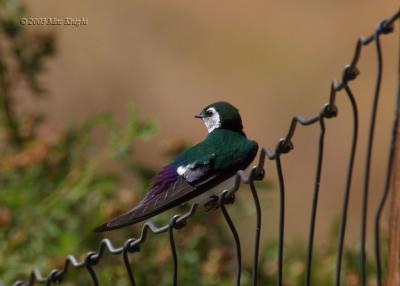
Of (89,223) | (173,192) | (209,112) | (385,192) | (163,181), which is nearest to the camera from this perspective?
(385,192)

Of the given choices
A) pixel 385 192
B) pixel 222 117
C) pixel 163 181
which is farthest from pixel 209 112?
pixel 385 192

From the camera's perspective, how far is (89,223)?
390cm

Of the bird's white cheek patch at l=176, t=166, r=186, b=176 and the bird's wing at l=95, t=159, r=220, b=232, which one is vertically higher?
the bird's white cheek patch at l=176, t=166, r=186, b=176

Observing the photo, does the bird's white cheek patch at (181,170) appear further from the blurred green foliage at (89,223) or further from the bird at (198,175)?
the blurred green foliage at (89,223)

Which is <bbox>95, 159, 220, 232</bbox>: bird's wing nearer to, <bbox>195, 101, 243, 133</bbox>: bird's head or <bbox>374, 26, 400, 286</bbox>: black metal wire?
<bbox>195, 101, 243, 133</bbox>: bird's head

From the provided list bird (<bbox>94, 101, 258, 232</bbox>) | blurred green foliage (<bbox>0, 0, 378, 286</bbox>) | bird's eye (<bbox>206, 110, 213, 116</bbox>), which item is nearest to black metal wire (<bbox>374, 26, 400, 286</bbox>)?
bird (<bbox>94, 101, 258, 232</bbox>)

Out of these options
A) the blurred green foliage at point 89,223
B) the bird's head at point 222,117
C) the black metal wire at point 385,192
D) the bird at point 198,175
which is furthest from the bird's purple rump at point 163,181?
the blurred green foliage at point 89,223

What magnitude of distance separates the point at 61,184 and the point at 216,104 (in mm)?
1725

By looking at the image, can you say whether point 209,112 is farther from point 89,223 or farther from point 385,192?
point 89,223

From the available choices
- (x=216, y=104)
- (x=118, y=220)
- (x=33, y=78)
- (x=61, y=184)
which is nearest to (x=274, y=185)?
(x=61, y=184)

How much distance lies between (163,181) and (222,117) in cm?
19

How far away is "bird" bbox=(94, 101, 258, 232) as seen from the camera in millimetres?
2107

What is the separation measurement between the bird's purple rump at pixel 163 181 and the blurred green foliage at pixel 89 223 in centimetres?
141

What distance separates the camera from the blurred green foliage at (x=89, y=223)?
3.76 meters
